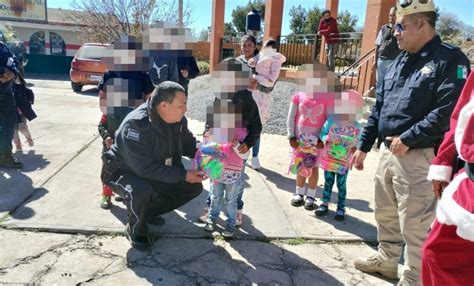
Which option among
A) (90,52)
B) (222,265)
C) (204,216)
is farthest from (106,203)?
(90,52)

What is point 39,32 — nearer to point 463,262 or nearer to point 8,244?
point 8,244

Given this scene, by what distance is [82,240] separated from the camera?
330cm

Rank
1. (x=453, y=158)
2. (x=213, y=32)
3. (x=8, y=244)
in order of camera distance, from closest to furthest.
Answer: (x=453, y=158), (x=8, y=244), (x=213, y=32)

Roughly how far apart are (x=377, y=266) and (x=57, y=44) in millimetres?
37106

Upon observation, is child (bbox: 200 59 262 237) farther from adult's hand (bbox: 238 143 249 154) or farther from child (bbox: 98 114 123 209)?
child (bbox: 98 114 123 209)

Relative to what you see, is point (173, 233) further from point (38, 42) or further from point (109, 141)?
point (38, 42)

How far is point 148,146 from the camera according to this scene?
316 centimetres

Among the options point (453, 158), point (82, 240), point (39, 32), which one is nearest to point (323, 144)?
point (453, 158)

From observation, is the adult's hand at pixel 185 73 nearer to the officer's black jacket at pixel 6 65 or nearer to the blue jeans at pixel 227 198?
the blue jeans at pixel 227 198

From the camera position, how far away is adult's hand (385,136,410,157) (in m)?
2.58

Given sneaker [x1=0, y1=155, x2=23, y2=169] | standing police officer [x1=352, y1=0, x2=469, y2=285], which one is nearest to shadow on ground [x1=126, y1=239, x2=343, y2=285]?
standing police officer [x1=352, y1=0, x2=469, y2=285]

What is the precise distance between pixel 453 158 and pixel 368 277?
4.48 ft

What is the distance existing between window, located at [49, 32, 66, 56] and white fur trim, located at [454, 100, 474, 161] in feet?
122

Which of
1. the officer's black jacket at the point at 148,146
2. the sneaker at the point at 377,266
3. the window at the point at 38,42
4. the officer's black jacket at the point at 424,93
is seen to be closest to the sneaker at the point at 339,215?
the sneaker at the point at 377,266
